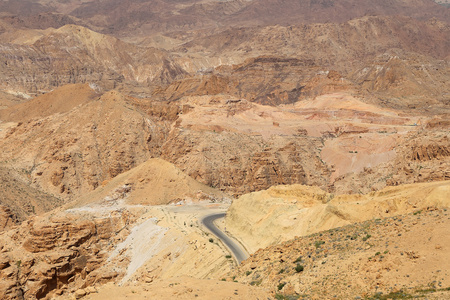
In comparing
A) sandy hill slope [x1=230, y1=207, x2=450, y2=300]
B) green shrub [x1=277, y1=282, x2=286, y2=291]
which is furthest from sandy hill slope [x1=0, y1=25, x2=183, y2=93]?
green shrub [x1=277, y1=282, x2=286, y2=291]

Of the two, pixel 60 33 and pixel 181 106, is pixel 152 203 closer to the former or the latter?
pixel 181 106

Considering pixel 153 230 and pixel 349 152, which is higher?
pixel 153 230

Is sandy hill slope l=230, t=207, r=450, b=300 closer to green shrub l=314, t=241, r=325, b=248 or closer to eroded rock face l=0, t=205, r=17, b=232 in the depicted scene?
green shrub l=314, t=241, r=325, b=248

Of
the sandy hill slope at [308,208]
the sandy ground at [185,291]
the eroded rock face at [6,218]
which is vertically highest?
the sandy ground at [185,291]

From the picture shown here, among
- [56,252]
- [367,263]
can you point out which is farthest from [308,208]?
[56,252]

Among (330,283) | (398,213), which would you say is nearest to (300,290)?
(330,283)

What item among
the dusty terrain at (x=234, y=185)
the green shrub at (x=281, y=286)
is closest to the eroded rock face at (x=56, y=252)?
the dusty terrain at (x=234, y=185)

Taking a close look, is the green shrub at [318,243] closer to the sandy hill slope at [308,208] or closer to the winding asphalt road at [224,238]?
the sandy hill slope at [308,208]
